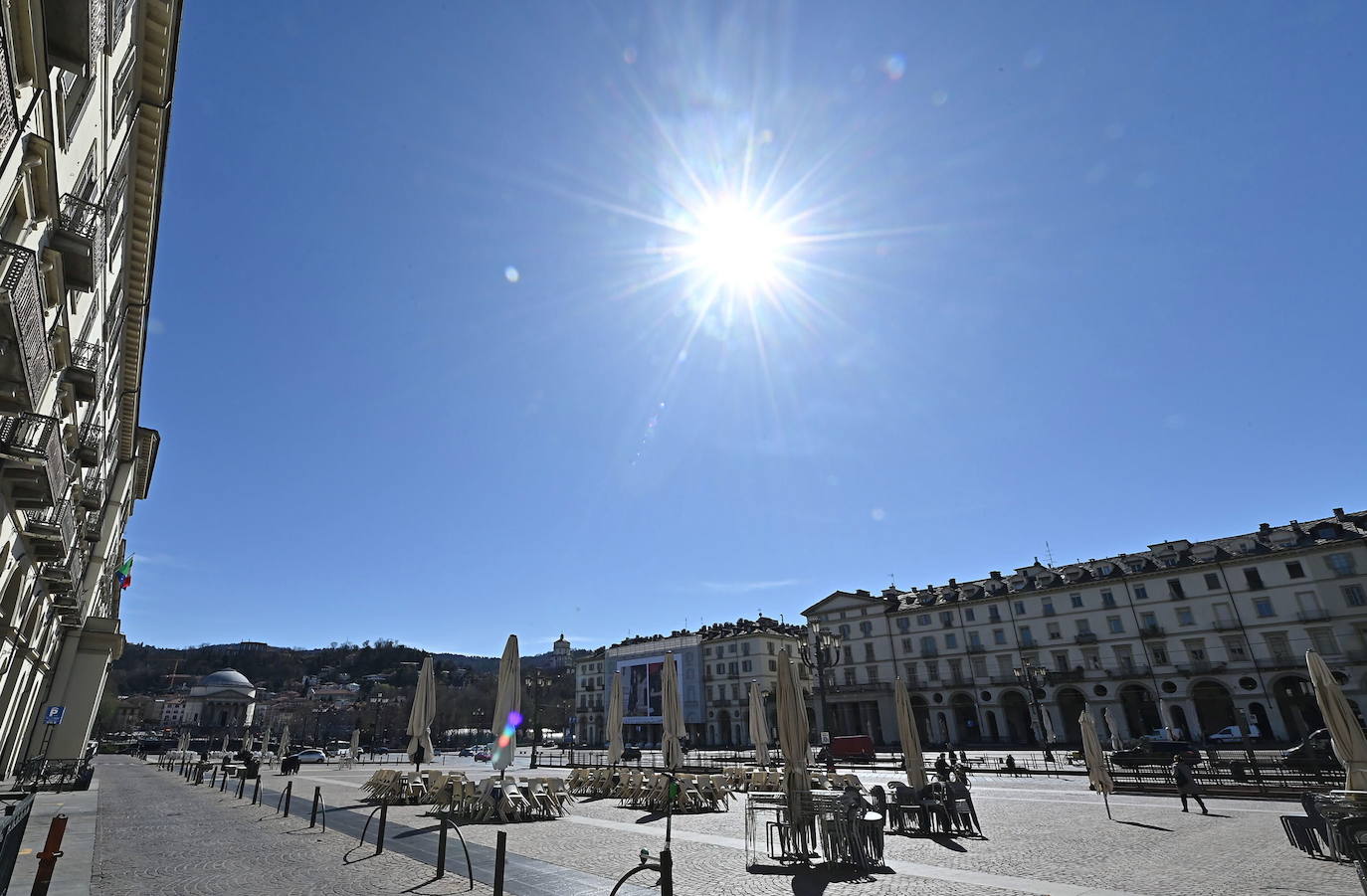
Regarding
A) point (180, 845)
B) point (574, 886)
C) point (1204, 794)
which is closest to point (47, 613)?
point (180, 845)

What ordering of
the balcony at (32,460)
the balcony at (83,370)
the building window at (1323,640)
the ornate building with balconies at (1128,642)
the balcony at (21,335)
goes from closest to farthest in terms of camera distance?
the balcony at (21,335)
the balcony at (32,460)
the balcony at (83,370)
the building window at (1323,640)
the ornate building with balconies at (1128,642)

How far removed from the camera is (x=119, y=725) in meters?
139

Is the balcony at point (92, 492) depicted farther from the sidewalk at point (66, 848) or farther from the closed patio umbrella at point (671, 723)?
the closed patio umbrella at point (671, 723)

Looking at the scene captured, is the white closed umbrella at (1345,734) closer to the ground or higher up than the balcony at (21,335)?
closer to the ground

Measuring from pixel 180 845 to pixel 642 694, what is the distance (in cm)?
6421

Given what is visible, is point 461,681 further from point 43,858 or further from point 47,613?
point 43,858

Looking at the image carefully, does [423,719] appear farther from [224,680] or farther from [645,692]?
[224,680]

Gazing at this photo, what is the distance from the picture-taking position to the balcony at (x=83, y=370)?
1455cm

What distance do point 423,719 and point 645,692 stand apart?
55745 millimetres

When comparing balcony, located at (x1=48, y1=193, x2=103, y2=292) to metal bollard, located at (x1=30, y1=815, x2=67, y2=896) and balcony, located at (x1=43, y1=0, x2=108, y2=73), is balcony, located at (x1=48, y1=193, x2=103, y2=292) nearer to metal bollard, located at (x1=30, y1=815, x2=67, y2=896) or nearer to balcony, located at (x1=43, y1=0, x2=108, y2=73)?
balcony, located at (x1=43, y1=0, x2=108, y2=73)

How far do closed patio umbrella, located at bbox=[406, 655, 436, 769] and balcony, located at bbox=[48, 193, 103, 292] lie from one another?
42.6 ft

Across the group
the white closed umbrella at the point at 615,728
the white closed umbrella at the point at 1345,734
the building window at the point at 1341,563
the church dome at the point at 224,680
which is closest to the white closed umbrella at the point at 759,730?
the white closed umbrella at the point at 615,728

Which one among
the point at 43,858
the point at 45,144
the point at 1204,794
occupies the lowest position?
the point at 1204,794

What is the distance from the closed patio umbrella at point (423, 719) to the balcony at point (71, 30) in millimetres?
16182
